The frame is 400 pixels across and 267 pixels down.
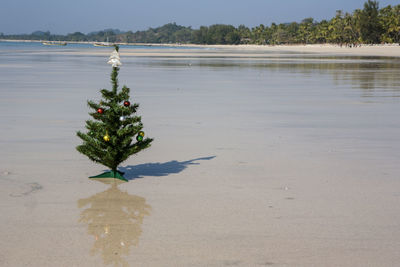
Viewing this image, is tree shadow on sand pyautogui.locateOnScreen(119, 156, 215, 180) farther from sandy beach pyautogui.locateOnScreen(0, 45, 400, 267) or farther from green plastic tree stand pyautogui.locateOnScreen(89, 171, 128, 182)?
green plastic tree stand pyautogui.locateOnScreen(89, 171, 128, 182)

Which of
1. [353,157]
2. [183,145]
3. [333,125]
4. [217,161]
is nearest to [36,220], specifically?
[217,161]

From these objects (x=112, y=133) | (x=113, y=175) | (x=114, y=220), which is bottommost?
(x=114, y=220)

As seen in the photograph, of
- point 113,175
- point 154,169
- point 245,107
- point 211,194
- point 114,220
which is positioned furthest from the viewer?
point 245,107

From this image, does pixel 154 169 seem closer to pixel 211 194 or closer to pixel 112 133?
pixel 112 133

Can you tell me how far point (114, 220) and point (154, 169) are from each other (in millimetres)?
2607

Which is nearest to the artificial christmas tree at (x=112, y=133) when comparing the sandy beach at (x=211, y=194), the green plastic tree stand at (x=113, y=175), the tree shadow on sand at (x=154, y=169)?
the green plastic tree stand at (x=113, y=175)

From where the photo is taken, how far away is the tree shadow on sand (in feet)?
27.6

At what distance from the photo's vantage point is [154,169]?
8.77 meters

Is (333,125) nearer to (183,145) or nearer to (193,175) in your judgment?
(183,145)

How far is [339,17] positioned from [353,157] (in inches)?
7445

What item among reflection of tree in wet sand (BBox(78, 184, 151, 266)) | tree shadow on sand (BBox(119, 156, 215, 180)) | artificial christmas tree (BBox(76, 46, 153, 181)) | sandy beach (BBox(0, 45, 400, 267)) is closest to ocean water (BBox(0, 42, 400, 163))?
sandy beach (BBox(0, 45, 400, 267))

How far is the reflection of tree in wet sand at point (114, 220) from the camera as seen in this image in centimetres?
529

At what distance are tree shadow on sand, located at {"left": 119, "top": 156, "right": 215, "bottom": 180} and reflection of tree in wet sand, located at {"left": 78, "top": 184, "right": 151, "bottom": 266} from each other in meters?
0.74

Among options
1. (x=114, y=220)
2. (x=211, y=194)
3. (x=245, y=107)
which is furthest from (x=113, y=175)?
(x=245, y=107)
